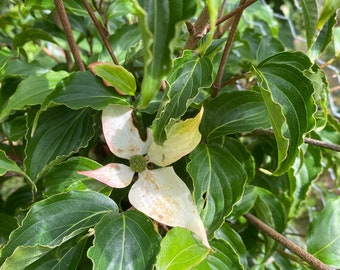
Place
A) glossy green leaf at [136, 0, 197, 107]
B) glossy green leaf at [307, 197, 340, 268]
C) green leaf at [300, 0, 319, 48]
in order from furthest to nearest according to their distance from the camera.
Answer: glossy green leaf at [307, 197, 340, 268], green leaf at [300, 0, 319, 48], glossy green leaf at [136, 0, 197, 107]

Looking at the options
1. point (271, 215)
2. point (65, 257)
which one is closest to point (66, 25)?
point (65, 257)

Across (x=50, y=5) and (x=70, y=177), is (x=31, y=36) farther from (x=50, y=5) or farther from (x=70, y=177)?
(x=70, y=177)

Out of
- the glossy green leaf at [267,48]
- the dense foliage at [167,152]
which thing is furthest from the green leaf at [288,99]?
the glossy green leaf at [267,48]

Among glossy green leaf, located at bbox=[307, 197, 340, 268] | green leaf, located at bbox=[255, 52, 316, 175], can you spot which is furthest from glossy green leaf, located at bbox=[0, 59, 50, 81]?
glossy green leaf, located at bbox=[307, 197, 340, 268]

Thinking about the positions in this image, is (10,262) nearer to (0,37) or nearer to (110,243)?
(110,243)

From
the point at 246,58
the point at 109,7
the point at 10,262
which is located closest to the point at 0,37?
the point at 109,7

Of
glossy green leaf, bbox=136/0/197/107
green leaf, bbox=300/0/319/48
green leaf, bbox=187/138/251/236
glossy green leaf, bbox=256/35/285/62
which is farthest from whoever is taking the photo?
glossy green leaf, bbox=256/35/285/62

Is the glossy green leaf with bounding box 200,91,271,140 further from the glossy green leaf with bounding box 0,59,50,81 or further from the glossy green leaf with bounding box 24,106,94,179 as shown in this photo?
the glossy green leaf with bounding box 0,59,50,81
